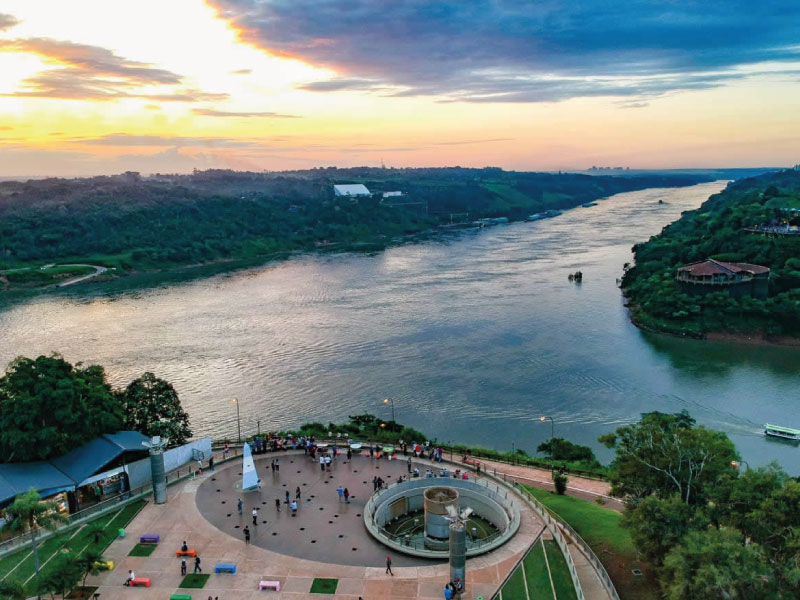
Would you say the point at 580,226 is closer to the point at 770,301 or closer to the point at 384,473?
the point at 770,301

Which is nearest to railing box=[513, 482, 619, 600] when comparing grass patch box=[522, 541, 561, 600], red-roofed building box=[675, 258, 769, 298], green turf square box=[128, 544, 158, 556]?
grass patch box=[522, 541, 561, 600]

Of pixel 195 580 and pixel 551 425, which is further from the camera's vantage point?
pixel 551 425

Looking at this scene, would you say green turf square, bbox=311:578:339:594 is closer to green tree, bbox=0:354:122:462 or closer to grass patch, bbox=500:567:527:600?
grass patch, bbox=500:567:527:600

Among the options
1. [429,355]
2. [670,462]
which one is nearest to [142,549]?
[670,462]

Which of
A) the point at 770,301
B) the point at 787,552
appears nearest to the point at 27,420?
the point at 787,552

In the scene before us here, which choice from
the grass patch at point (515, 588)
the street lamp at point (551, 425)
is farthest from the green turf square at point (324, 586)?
the street lamp at point (551, 425)

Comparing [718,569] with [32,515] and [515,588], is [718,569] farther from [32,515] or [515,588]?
[32,515]
